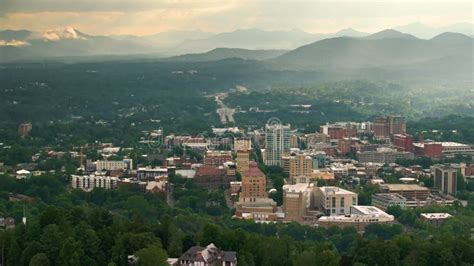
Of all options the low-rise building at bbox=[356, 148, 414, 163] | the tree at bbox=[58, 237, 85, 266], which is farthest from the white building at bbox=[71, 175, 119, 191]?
the tree at bbox=[58, 237, 85, 266]

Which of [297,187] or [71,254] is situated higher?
[71,254]

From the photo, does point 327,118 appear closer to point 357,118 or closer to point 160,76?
point 357,118

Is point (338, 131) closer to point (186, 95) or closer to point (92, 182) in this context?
point (92, 182)

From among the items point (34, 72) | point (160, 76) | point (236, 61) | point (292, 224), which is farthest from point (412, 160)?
point (236, 61)

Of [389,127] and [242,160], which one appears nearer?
[242,160]

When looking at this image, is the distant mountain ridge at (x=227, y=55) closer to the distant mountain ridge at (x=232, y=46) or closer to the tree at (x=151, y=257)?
the distant mountain ridge at (x=232, y=46)

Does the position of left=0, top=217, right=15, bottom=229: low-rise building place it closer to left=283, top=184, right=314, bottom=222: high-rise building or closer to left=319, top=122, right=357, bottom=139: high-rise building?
left=283, top=184, right=314, bottom=222: high-rise building

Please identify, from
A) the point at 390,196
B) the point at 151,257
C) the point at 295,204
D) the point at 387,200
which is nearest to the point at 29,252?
the point at 151,257

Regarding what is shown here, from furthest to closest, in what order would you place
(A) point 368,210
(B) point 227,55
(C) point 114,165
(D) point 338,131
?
(B) point 227,55 → (D) point 338,131 → (C) point 114,165 → (A) point 368,210
